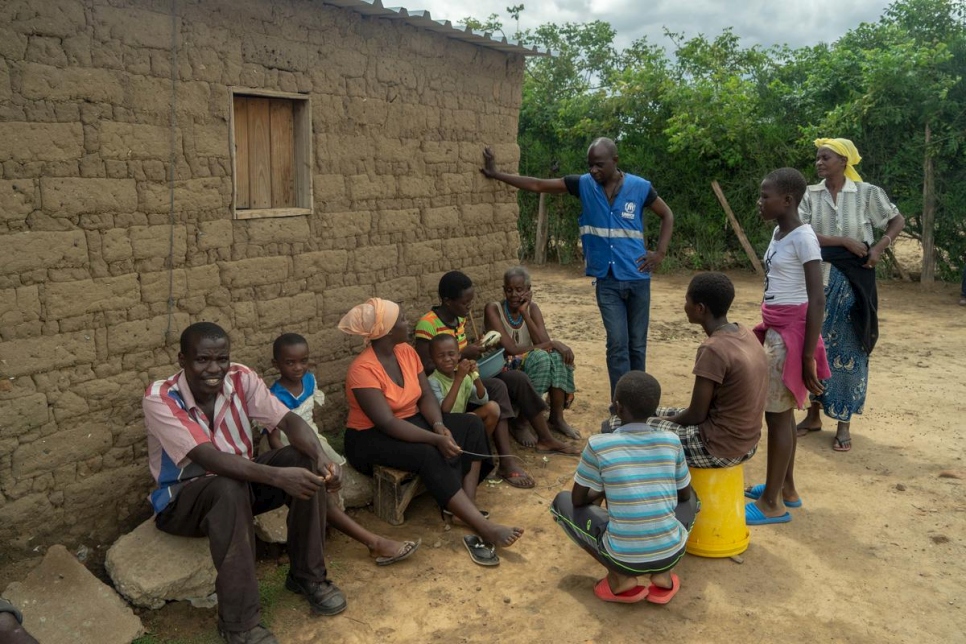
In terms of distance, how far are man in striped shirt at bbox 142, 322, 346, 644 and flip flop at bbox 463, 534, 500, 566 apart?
780 millimetres

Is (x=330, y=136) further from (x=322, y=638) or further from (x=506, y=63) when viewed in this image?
(x=322, y=638)

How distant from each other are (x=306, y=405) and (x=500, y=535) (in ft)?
4.21

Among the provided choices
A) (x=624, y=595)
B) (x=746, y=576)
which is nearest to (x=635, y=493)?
(x=624, y=595)

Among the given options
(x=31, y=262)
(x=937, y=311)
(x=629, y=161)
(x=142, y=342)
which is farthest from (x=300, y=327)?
(x=629, y=161)

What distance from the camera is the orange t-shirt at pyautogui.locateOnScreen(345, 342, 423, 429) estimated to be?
14.3 feet

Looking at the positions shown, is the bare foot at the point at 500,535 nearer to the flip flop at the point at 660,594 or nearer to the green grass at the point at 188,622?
the flip flop at the point at 660,594

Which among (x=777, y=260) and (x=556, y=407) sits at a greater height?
(x=777, y=260)

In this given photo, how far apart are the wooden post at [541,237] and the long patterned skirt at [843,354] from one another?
29.2ft

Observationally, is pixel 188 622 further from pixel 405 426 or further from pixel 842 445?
pixel 842 445

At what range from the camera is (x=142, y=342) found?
4.02 m

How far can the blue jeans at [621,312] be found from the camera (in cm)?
585

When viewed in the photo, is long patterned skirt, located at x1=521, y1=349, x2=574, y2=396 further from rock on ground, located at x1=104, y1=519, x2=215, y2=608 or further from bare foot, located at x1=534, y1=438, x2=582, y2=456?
rock on ground, located at x1=104, y1=519, x2=215, y2=608

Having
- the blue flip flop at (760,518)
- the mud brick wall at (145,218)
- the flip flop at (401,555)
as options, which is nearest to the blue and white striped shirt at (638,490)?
the flip flop at (401,555)

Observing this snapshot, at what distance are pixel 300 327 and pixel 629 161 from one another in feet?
32.3
